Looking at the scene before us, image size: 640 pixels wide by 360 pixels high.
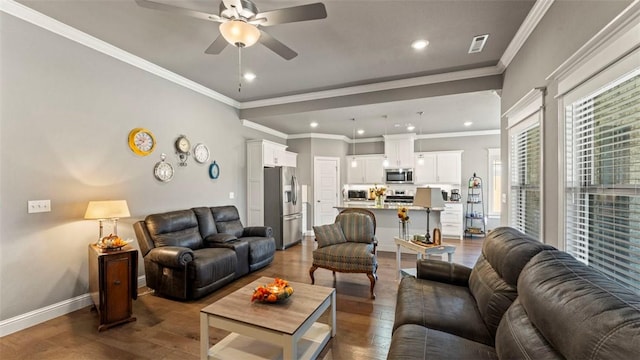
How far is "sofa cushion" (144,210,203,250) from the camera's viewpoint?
3.45 metres

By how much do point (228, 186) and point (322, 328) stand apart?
358 cm

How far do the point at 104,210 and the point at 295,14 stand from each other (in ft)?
8.79

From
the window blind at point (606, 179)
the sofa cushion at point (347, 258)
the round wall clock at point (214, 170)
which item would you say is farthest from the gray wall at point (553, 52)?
the round wall clock at point (214, 170)

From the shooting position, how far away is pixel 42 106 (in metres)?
2.73

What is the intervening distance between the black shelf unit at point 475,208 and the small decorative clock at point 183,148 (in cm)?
665

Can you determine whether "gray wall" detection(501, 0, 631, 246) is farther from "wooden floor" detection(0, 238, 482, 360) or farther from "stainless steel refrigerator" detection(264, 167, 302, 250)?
"stainless steel refrigerator" detection(264, 167, 302, 250)

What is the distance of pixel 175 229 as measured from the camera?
370 centimetres

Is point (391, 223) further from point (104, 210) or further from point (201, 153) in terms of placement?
point (104, 210)

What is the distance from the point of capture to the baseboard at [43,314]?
2.47 m

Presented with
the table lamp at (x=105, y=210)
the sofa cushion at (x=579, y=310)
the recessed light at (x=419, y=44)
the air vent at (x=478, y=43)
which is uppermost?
the recessed light at (x=419, y=44)

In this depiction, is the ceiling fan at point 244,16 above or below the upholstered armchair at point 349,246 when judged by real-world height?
above

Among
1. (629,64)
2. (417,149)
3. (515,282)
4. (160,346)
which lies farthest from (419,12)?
(417,149)

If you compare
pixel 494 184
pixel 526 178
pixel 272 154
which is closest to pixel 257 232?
pixel 272 154

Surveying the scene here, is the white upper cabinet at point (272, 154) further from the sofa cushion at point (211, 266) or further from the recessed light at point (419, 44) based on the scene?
the recessed light at point (419, 44)
